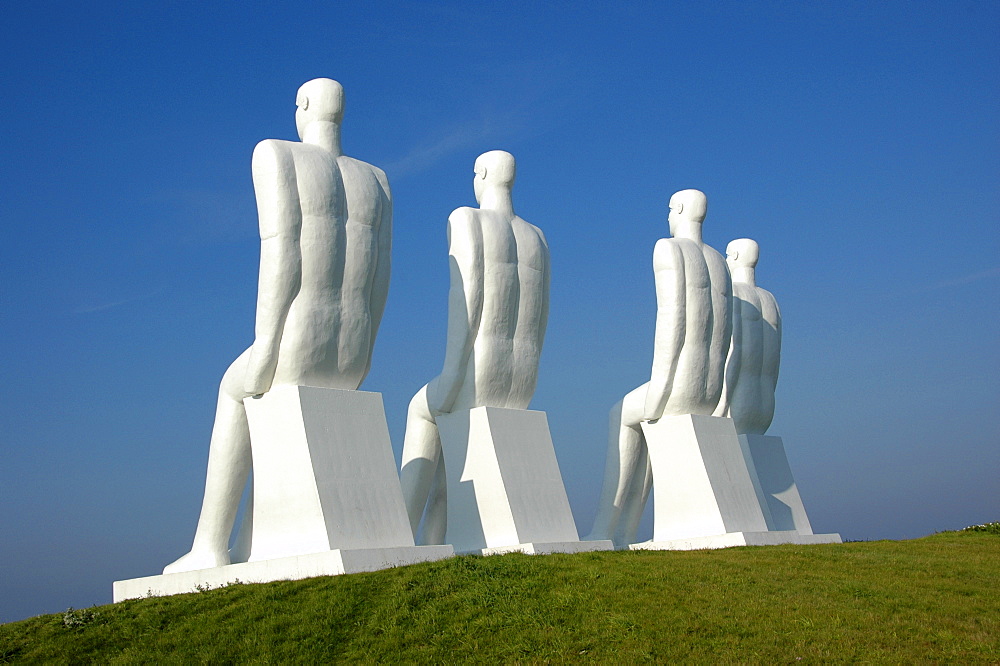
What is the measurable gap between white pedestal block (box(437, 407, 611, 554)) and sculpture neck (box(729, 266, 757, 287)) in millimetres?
6972

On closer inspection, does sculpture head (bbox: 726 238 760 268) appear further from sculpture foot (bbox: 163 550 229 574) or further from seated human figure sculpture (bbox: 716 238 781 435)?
sculpture foot (bbox: 163 550 229 574)

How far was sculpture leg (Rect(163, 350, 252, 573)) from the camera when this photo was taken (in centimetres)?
1312

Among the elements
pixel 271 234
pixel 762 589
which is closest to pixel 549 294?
pixel 271 234

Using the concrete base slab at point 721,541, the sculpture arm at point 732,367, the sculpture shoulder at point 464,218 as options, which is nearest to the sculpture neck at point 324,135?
the sculpture shoulder at point 464,218

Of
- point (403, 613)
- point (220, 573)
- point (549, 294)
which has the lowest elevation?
point (403, 613)

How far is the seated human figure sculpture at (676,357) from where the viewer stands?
16.4m

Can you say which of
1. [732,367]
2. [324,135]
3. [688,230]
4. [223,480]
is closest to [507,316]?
[324,135]

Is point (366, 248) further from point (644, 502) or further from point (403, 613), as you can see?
point (644, 502)

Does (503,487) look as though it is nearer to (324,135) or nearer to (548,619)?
(548,619)

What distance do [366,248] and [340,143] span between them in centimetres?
150

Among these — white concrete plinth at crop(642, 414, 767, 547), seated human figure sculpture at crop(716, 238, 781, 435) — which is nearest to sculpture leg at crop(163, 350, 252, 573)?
white concrete plinth at crop(642, 414, 767, 547)

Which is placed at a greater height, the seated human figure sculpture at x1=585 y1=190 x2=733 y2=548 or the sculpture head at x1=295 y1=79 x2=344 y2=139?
the sculpture head at x1=295 y1=79 x2=344 y2=139

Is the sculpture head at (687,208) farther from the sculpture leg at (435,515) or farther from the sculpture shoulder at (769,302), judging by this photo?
the sculpture leg at (435,515)

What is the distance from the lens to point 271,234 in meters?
12.4
